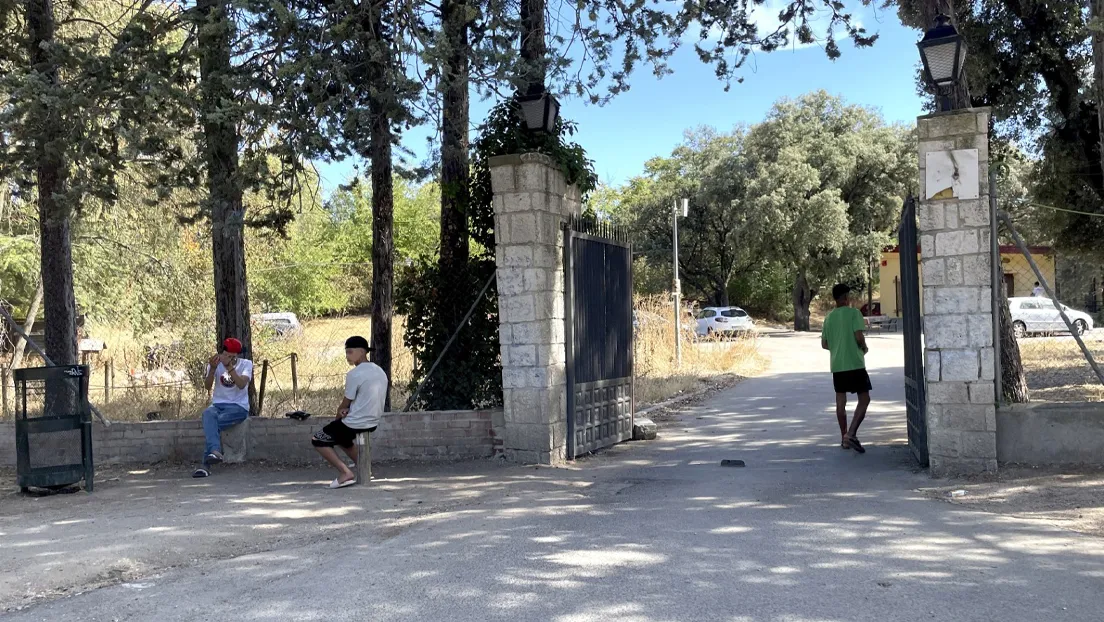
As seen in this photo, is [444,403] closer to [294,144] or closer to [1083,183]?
[294,144]

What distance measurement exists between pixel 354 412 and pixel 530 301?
6.76 ft

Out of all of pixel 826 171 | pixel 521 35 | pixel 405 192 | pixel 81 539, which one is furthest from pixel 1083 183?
pixel 405 192

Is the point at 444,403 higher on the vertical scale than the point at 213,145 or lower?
lower

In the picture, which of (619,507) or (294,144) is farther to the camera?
(294,144)

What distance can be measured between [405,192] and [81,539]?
3675 centimetres

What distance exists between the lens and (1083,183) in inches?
552

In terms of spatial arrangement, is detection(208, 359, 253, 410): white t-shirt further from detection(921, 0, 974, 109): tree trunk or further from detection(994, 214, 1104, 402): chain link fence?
detection(921, 0, 974, 109): tree trunk

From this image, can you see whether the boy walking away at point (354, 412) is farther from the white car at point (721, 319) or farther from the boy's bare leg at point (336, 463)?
the white car at point (721, 319)

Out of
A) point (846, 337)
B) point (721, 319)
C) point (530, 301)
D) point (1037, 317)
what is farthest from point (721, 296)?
point (530, 301)

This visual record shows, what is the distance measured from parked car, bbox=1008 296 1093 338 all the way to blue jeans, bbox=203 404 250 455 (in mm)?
29220

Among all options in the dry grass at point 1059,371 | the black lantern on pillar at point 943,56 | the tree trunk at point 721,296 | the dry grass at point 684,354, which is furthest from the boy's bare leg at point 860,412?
the tree trunk at point 721,296

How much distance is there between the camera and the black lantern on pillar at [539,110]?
29.5ft

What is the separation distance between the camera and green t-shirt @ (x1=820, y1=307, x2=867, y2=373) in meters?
9.43

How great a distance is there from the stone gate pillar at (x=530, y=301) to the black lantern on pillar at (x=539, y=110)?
522 millimetres
